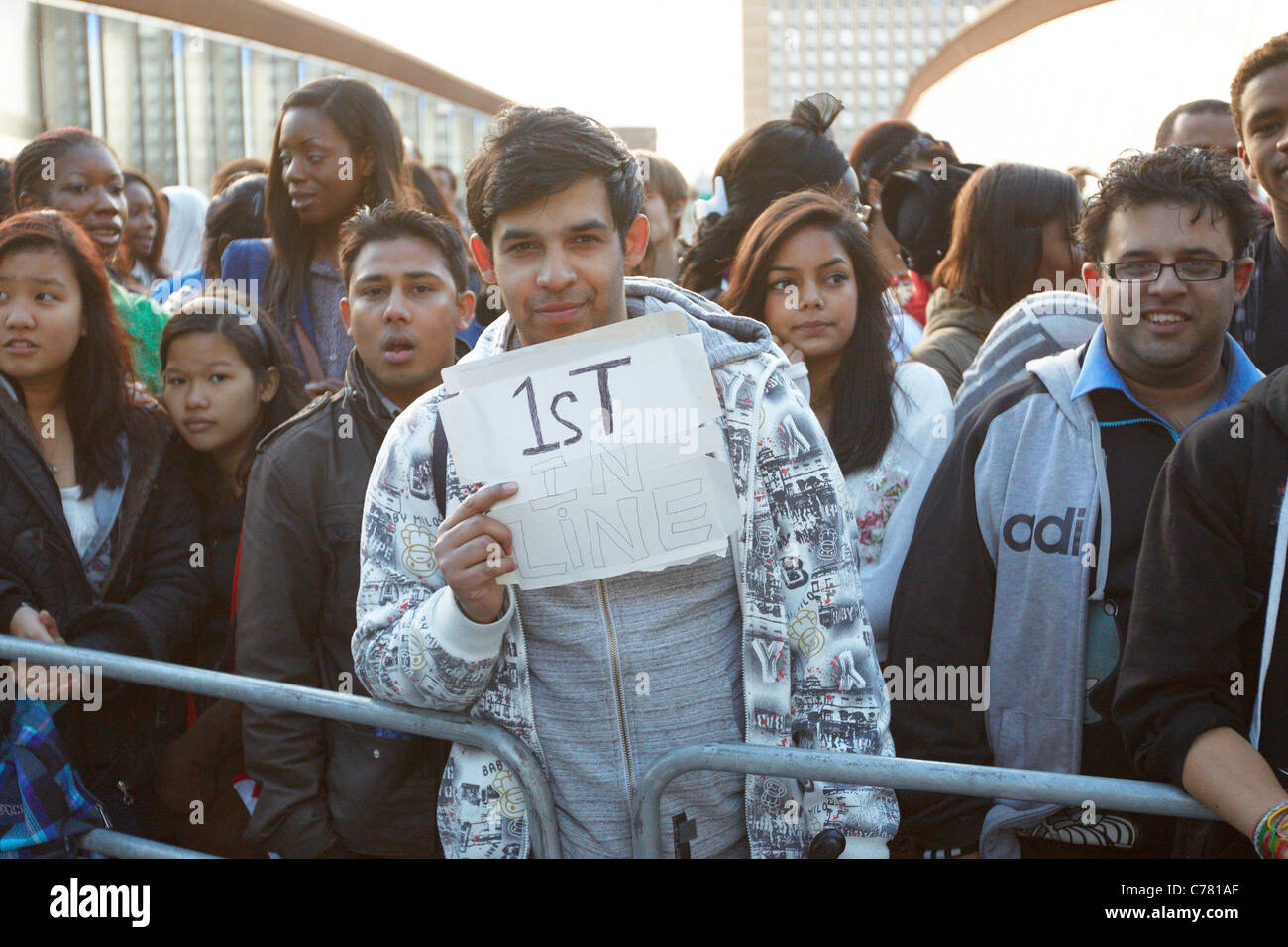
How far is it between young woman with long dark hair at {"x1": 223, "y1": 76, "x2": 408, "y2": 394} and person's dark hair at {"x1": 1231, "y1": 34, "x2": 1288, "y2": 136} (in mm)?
2632

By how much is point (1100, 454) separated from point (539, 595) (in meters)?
1.25

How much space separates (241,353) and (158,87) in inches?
349

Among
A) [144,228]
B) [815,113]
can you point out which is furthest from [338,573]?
[144,228]

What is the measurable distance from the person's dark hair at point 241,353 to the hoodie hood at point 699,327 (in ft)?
4.88

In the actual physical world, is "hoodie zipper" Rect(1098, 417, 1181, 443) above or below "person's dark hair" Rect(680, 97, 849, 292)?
below

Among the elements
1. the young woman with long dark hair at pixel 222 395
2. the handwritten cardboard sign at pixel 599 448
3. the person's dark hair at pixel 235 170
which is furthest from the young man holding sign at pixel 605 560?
the person's dark hair at pixel 235 170

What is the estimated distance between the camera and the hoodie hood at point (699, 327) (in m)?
2.25

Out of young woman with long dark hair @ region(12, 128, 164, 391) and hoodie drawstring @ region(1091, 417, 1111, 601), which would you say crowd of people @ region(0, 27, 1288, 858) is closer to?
hoodie drawstring @ region(1091, 417, 1111, 601)

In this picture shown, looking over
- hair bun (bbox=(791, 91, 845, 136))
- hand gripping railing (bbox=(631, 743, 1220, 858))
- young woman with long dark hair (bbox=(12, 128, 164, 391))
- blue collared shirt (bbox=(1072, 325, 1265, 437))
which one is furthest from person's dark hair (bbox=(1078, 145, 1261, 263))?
young woman with long dark hair (bbox=(12, 128, 164, 391))

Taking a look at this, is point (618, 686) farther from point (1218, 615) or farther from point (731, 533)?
point (1218, 615)

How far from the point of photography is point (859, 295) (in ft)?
11.7

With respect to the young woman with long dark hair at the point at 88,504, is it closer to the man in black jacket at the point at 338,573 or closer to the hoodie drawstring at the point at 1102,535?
the man in black jacket at the point at 338,573

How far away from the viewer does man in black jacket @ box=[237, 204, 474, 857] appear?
265cm

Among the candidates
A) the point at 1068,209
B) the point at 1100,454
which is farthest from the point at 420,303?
the point at 1068,209
